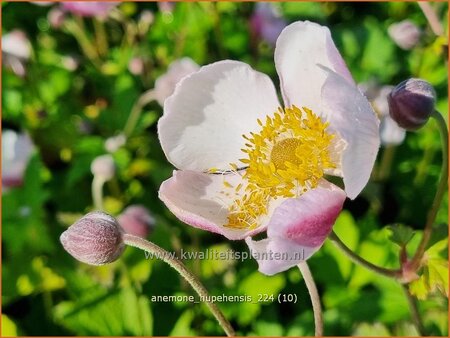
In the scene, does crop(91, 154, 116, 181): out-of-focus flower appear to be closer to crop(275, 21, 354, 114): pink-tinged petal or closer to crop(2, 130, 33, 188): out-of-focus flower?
crop(2, 130, 33, 188): out-of-focus flower

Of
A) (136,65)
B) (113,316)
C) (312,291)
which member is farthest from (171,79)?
(312,291)

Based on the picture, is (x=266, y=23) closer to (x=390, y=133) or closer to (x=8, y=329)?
(x=390, y=133)

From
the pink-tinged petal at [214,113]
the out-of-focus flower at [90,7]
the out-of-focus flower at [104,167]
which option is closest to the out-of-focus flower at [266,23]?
the out-of-focus flower at [90,7]

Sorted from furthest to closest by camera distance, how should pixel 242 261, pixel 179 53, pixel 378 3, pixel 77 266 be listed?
pixel 378 3
pixel 179 53
pixel 77 266
pixel 242 261

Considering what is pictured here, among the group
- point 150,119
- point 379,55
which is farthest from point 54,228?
point 379,55

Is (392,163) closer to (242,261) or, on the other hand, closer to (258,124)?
(242,261)

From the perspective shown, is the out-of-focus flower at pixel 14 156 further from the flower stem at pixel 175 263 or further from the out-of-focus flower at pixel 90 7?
the flower stem at pixel 175 263

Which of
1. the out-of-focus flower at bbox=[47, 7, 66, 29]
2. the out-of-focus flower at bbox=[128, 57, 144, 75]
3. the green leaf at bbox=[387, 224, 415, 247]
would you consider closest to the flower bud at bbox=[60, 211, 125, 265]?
the green leaf at bbox=[387, 224, 415, 247]
